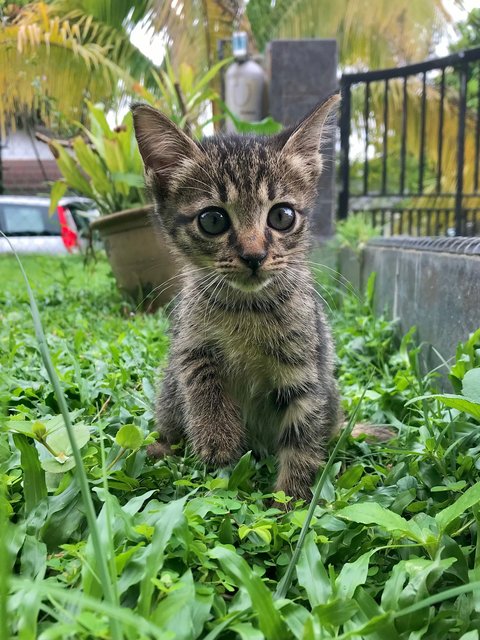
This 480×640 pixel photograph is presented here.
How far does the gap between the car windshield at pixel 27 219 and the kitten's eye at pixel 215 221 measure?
584cm

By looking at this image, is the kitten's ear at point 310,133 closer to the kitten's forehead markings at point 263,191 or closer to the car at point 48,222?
the kitten's forehead markings at point 263,191

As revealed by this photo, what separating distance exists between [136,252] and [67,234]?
2.14 metres

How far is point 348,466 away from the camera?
2.14m

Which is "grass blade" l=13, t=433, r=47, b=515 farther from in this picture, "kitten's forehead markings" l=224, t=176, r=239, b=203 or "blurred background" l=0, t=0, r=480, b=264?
"blurred background" l=0, t=0, r=480, b=264

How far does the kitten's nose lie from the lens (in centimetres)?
193

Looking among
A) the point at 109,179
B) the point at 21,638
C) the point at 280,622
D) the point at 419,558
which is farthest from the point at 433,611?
the point at 109,179

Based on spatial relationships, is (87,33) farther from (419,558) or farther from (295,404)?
(419,558)

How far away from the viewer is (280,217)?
84.8 inches

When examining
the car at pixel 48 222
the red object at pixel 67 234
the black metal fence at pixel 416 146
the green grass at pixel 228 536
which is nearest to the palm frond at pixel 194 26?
the black metal fence at pixel 416 146

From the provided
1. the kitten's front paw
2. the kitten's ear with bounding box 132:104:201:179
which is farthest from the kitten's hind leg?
the kitten's ear with bounding box 132:104:201:179

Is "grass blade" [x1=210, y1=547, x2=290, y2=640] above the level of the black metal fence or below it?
below

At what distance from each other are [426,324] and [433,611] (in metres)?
2.01

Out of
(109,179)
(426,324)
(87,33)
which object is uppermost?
(87,33)

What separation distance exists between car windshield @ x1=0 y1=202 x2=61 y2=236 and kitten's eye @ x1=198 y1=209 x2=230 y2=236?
5844 mm
